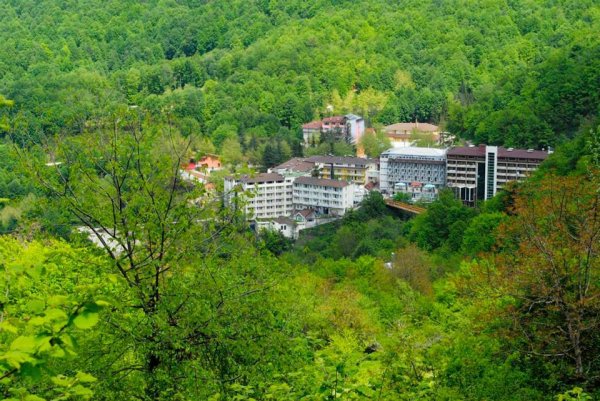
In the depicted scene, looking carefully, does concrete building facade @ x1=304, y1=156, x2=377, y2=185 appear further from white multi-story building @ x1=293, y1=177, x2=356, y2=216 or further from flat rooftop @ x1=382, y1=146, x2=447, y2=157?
white multi-story building @ x1=293, y1=177, x2=356, y2=216

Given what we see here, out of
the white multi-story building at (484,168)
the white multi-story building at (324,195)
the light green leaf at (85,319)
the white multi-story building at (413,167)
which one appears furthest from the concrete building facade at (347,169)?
the light green leaf at (85,319)

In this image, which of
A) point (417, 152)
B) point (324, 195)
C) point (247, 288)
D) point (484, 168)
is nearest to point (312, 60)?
point (417, 152)

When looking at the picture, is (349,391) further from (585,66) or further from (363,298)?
(585,66)

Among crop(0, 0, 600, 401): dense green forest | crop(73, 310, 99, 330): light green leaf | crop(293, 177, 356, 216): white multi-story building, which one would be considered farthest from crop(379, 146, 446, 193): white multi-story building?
crop(73, 310, 99, 330): light green leaf

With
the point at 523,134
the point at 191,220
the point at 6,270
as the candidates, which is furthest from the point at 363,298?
the point at 523,134

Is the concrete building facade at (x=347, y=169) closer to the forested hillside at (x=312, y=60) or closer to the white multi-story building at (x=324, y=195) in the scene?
the white multi-story building at (x=324, y=195)

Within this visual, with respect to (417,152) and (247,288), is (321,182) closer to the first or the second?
(417,152)
